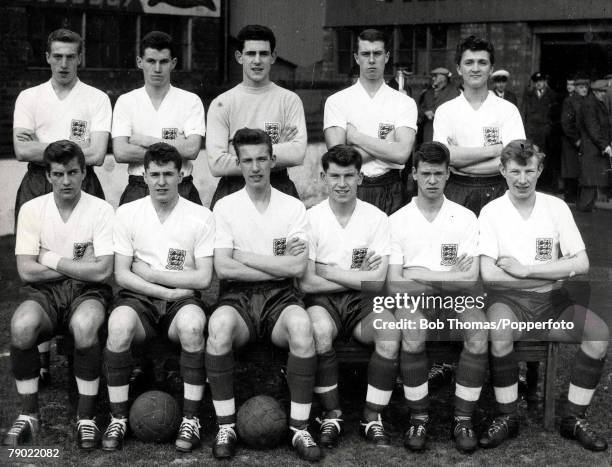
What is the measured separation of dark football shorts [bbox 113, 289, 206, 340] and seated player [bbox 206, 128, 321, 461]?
7.9 inches

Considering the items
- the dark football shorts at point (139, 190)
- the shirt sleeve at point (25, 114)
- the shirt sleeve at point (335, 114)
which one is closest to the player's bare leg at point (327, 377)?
the dark football shorts at point (139, 190)

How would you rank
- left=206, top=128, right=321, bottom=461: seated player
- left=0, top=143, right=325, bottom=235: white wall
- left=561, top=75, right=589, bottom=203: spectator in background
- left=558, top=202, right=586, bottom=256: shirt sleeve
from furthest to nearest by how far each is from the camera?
left=561, top=75, right=589, bottom=203: spectator in background → left=0, top=143, right=325, bottom=235: white wall → left=558, top=202, right=586, bottom=256: shirt sleeve → left=206, top=128, right=321, bottom=461: seated player

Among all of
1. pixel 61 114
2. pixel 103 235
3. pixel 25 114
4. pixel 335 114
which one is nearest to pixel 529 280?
pixel 335 114

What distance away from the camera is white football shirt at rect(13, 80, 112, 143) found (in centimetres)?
526

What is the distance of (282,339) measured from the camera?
14.5 feet

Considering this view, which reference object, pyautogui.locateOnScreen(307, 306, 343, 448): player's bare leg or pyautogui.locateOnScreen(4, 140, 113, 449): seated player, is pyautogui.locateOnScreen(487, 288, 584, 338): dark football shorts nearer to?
pyautogui.locateOnScreen(307, 306, 343, 448): player's bare leg

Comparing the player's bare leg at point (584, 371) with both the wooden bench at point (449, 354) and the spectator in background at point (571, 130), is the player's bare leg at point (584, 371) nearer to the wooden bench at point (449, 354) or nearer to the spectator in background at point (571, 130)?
the wooden bench at point (449, 354)

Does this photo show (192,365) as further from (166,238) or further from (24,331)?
(24,331)

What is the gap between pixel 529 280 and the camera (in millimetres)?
4566

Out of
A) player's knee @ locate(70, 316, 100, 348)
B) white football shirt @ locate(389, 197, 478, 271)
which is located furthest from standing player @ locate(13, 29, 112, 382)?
white football shirt @ locate(389, 197, 478, 271)

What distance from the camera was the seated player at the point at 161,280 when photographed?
14.0 ft

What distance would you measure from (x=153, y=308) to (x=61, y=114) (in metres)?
1.49

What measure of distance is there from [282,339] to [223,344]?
0.34m

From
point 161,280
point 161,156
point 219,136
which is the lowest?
point 161,280
